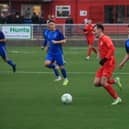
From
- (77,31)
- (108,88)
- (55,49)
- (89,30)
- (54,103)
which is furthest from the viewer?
(77,31)

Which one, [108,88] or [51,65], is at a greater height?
[108,88]

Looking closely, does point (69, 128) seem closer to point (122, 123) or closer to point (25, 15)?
point (122, 123)

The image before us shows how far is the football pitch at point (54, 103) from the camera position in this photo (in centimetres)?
1212

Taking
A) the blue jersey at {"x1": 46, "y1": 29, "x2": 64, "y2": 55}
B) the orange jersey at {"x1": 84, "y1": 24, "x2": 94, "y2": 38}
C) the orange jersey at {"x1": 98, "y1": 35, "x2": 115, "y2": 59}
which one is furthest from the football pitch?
the orange jersey at {"x1": 84, "y1": 24, "x2": 94, "y2": 38}

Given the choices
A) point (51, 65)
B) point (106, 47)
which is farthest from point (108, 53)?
point (51, 65)

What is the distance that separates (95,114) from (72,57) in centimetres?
1838

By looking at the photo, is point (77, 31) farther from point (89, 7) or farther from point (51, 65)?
point (51, 65)

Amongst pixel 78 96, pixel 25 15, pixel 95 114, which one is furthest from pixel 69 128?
pixel 25 15

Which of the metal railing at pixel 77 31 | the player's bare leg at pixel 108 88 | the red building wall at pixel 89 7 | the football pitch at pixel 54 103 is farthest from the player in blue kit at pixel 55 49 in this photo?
the red building wall at pixel 89 7

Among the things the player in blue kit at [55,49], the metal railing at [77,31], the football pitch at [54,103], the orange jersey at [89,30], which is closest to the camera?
the football pitch at [54,103]

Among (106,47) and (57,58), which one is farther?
(57,58)

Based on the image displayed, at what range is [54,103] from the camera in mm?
14828

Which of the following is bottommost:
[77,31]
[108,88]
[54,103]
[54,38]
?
[77,31]

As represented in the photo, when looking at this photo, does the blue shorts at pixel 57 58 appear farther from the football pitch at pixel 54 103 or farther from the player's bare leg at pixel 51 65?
the football pitch at pixel 54 103
